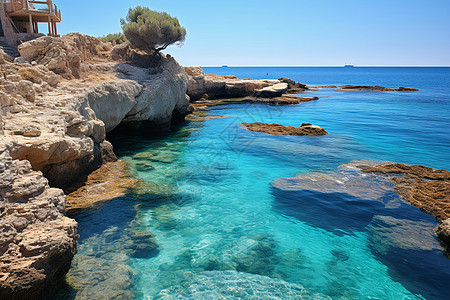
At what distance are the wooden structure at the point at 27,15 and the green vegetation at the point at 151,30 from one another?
15.2 feet

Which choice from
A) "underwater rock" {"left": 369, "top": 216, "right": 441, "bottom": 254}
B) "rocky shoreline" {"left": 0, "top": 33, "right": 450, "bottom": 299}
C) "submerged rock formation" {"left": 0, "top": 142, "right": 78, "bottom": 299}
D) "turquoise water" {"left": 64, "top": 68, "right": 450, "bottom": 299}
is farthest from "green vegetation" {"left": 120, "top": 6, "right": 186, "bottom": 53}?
"underwater rock" {"left": 369, "top": 216, "right": 441, "bottom": 254}

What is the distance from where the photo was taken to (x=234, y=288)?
6344 mm

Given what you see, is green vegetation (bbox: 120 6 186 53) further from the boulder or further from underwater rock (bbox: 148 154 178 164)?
the boulder

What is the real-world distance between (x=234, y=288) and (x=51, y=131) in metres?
6.40

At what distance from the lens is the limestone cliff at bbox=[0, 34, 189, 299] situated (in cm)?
495

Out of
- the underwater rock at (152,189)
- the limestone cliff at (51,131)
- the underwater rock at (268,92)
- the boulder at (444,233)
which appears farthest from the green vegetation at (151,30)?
the boulder at (444,233)

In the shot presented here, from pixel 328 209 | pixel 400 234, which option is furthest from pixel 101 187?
pixel 400 234

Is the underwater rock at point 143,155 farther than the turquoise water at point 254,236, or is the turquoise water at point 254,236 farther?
the underwater rock at point 143,155

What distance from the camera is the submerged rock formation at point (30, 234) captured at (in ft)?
15.3

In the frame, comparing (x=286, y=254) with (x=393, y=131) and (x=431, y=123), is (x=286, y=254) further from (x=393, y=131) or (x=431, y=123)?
(x=431, y=123)

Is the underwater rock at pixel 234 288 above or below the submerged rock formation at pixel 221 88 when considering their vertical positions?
below

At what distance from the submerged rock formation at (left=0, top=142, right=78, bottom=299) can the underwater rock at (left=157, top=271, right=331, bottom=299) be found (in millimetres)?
2072

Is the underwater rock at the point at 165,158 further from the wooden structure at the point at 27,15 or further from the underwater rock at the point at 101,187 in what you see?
the wooden structure at the point at 27,15

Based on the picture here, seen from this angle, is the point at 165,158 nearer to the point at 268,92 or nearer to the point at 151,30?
the point at 151,30
